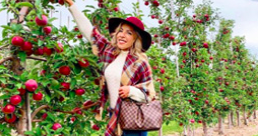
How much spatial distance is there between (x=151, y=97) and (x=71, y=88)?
53cm

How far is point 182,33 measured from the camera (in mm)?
6336

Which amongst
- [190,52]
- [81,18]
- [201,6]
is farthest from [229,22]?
[81,18]

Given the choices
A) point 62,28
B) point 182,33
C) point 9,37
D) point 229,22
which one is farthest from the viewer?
point 229,22

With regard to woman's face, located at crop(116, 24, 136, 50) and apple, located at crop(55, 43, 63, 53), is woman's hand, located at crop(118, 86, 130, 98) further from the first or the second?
apple, located at crop(55, 43, 63, 53)

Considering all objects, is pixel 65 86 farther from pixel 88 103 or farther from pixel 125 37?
pixel 125 37

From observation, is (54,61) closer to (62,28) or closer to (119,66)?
(62,28)

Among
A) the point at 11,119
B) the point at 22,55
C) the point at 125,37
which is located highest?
the point at 125,37

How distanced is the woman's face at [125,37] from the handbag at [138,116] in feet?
1.19

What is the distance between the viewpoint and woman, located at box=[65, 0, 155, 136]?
207 centimetres

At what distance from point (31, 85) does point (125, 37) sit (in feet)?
2.17

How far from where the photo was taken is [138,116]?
2004 mm

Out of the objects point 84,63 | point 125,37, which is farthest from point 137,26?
point 84,63

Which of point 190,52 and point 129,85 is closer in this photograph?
point 129,85

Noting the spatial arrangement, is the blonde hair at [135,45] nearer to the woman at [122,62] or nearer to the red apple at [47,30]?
the woman at [122,62]
